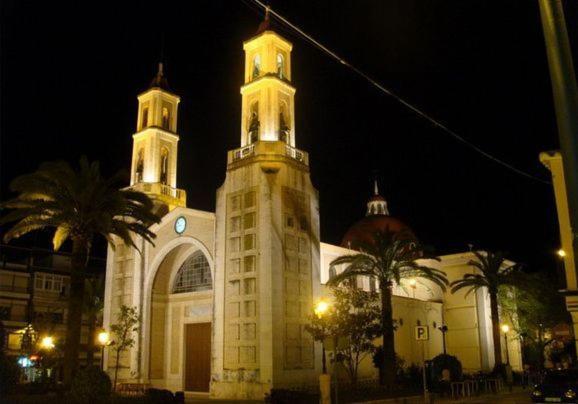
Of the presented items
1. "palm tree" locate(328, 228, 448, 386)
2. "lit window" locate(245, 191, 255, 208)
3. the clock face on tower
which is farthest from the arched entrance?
"palm tree" locate(328, 228, 448, 386)

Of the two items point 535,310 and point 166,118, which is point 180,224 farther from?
point 535,310

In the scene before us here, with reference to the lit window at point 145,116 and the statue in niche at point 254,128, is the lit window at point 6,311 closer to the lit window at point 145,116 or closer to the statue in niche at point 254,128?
the lit window at point 145,116

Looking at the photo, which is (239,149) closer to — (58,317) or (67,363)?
(67,363)

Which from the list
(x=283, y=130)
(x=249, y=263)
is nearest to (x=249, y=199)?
(x=249, y=263)

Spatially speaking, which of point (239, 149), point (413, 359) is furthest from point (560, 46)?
point (413, 359)

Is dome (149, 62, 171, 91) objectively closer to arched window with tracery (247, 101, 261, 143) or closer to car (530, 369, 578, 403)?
arched window with tracery (247, 101, 261, 143)

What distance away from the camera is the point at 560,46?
4.54 metres

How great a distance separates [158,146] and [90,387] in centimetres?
2217

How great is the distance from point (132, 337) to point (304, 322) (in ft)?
38.0

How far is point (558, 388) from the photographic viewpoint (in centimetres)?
2227

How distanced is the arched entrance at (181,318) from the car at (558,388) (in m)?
18.1

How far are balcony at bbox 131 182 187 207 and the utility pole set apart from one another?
116ft

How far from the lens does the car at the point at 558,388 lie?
21766mm

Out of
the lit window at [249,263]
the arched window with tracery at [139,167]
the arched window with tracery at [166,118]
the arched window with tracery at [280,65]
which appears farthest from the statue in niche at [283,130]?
the arched window with tracery at [139,167]
